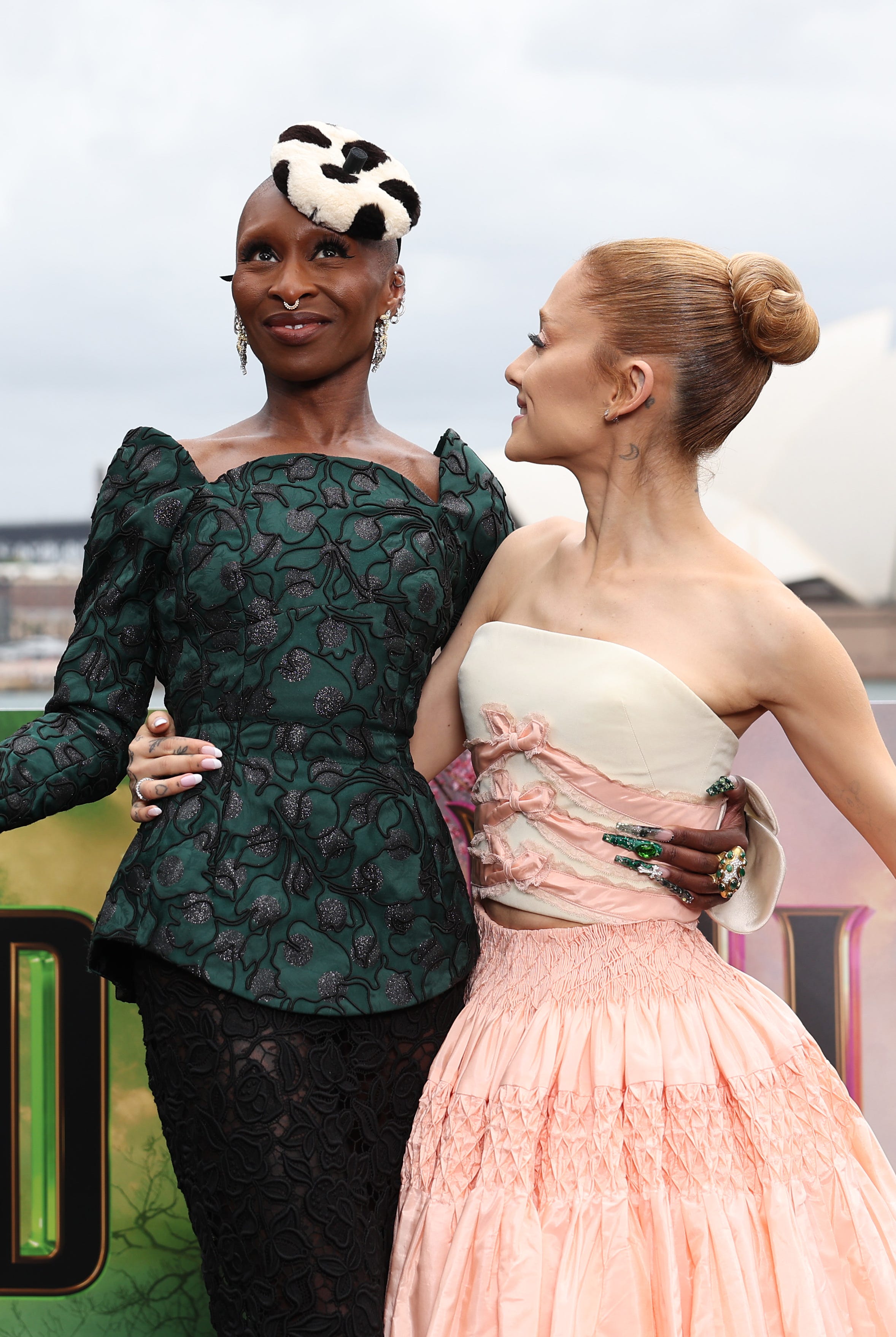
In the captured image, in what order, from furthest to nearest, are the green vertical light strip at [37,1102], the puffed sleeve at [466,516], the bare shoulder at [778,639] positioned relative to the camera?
the green vertical light strip at [37,1102] → the puffed sleeve at [466,516] → the bare shoulder at [778,639]

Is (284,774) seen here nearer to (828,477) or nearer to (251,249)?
(251,249)

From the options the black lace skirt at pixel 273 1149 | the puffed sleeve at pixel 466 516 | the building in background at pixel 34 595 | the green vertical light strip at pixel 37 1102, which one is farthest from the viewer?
the building in background at pixel 34 595

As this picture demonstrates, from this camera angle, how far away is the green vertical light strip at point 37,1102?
2090 millimetres

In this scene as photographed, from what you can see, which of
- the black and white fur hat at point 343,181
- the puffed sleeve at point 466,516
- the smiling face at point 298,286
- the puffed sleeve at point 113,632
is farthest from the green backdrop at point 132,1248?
the black and white fur hat at point 343,181

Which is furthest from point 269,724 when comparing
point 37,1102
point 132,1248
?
point 132,1248

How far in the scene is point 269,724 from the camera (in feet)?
4.61

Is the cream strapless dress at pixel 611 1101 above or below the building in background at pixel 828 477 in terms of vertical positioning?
below

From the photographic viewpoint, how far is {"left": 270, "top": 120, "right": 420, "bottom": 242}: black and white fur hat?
1406 mm

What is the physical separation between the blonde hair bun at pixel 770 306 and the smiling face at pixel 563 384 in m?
0.17

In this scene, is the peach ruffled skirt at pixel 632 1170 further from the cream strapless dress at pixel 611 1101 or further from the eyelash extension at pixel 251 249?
the eyelash extension at pixel 251 249

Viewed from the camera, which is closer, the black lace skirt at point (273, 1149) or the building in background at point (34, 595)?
the black lace skirt at point (273, 1149)

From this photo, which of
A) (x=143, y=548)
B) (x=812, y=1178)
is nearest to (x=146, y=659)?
(x=143, y=548)

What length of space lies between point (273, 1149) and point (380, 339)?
0.96m

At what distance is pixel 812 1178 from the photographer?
139cm
